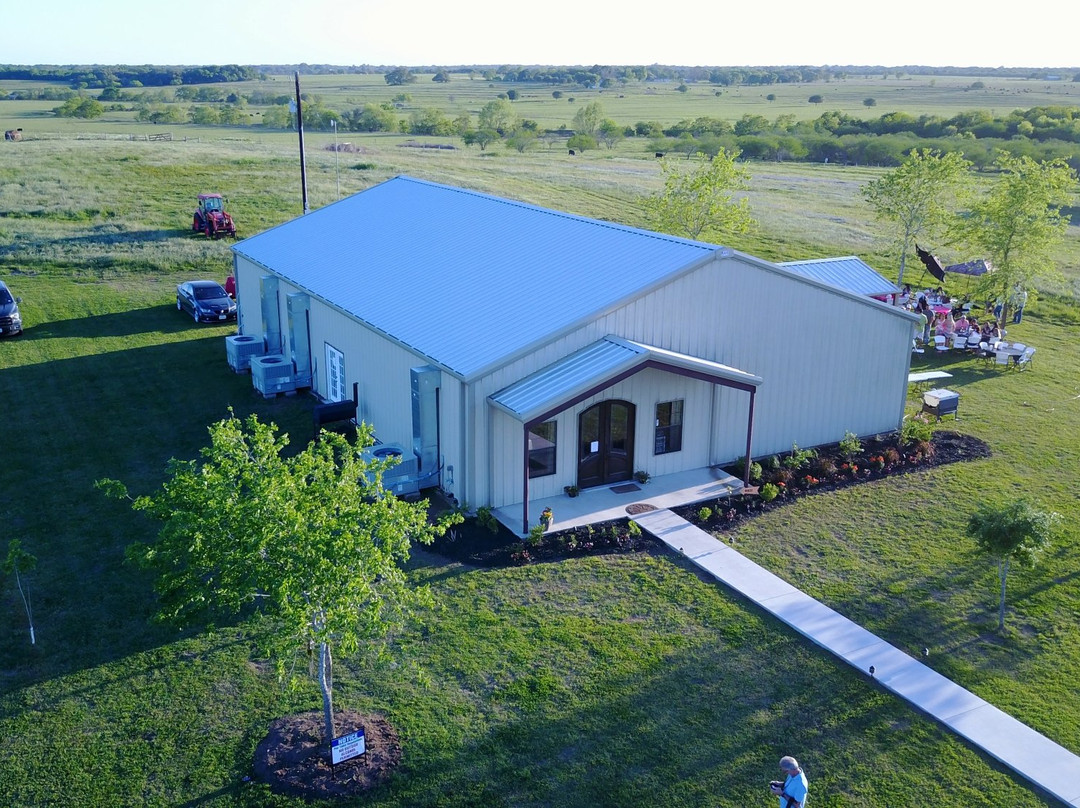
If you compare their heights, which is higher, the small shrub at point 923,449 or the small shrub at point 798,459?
the small shrub at point 798,459

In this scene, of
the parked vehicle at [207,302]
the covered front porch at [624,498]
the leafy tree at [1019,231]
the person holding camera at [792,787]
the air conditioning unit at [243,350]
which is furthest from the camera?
the parked vehicle at [207,302]

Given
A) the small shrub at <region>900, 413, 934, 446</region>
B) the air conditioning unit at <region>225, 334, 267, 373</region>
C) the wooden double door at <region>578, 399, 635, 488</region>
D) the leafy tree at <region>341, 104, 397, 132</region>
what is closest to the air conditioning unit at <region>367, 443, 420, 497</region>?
the wooden double door at <region>578, 399, 635, 488</region>

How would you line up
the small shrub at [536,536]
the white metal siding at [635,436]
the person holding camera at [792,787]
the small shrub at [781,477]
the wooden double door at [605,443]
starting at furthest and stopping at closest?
1. the small shrub at [781,477]
2. the wooden double door at [605,443]
3. the white metal siding at [635,436]
4. the small shrub at [536,536]
5. the person holding camera at [792,787]

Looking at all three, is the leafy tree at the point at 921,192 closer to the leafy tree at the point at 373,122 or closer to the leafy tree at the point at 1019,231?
the leafy tree at the point at 1019,231

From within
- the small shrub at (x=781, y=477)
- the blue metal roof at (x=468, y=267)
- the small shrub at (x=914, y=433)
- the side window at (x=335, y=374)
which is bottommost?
the small shrub at (x=781, y=477)

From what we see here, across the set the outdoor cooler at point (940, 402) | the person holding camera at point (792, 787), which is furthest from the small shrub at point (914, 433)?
the person holding camera at point (792, 787)

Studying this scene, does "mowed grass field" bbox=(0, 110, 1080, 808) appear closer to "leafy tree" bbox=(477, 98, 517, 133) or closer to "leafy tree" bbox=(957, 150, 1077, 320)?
"leafy tree" bbox=(957, 150, 1077, 320)

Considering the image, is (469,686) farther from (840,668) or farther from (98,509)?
(98,509)

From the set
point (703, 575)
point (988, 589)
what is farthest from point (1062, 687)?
point (703, 575)
